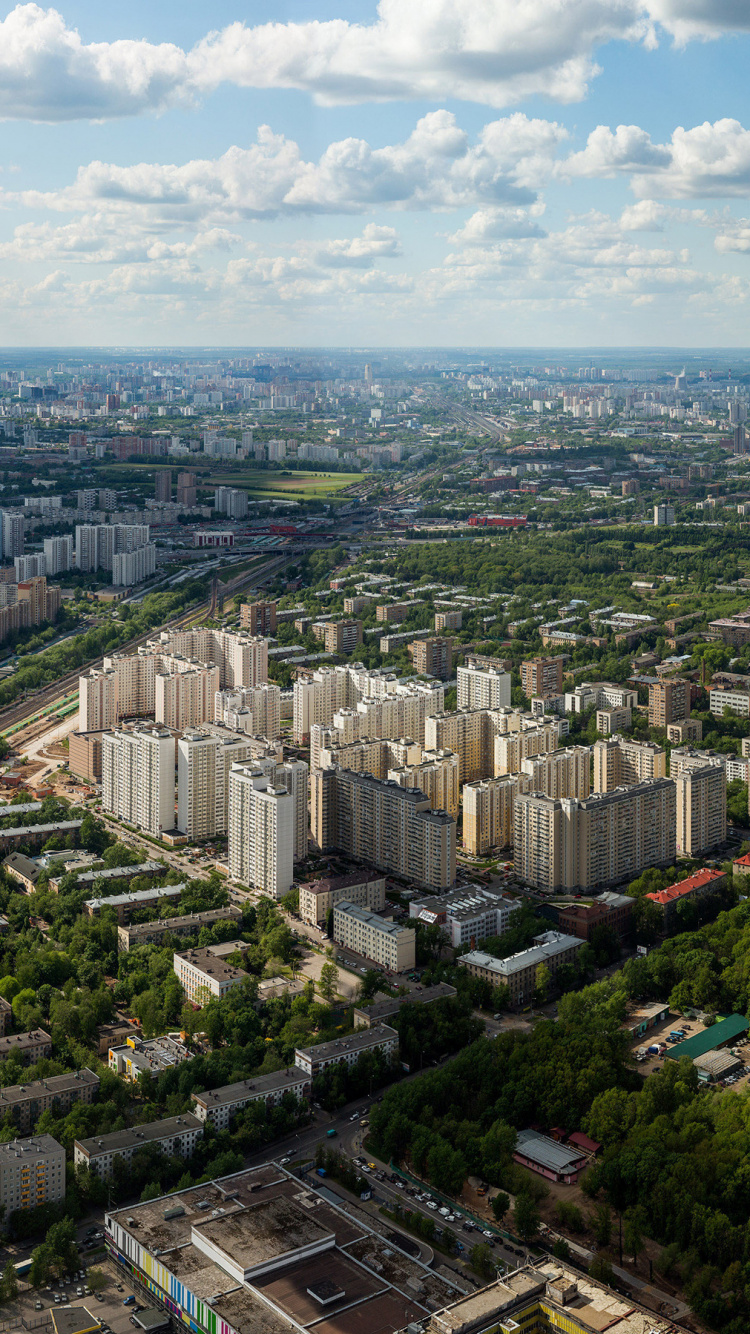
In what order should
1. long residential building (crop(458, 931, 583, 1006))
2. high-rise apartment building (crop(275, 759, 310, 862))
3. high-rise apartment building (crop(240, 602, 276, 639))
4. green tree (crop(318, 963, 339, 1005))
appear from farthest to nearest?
high-rise apartment building (crop(240, 602, 276, 639)) < high-rise apartment building (crop(275, 759, 310, 862)) < long residential building (crop(458, 931, 583, 1006)) < green tree (crop(318, 963, 339, 1005))

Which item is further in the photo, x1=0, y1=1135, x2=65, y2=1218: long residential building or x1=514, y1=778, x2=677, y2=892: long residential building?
x1=514, y1=778, x2=677, y2=892: long residential building

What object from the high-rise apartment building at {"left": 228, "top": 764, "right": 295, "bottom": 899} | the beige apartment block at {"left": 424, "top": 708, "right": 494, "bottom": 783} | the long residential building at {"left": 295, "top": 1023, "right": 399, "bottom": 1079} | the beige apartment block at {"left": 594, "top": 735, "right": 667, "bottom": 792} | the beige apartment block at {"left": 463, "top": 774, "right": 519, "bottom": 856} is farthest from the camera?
the beige apartment block at {"left": 424, "top": 708, "right": 494, "bottom": 783}

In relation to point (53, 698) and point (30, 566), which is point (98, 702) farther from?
point (30, 566)

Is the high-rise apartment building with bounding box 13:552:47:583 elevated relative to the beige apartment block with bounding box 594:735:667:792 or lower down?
elevated

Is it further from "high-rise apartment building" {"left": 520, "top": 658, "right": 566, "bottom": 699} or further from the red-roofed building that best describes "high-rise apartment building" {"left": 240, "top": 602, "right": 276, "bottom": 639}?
the red-roofed building

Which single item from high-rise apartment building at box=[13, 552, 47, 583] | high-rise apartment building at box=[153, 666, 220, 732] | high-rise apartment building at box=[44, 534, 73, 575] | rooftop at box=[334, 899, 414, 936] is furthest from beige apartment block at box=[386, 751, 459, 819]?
high-rise apartment building at box=[44, 534, 73, 575]

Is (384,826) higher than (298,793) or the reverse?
the reverse

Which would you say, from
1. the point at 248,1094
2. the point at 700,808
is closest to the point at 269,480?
the point at 700,808
